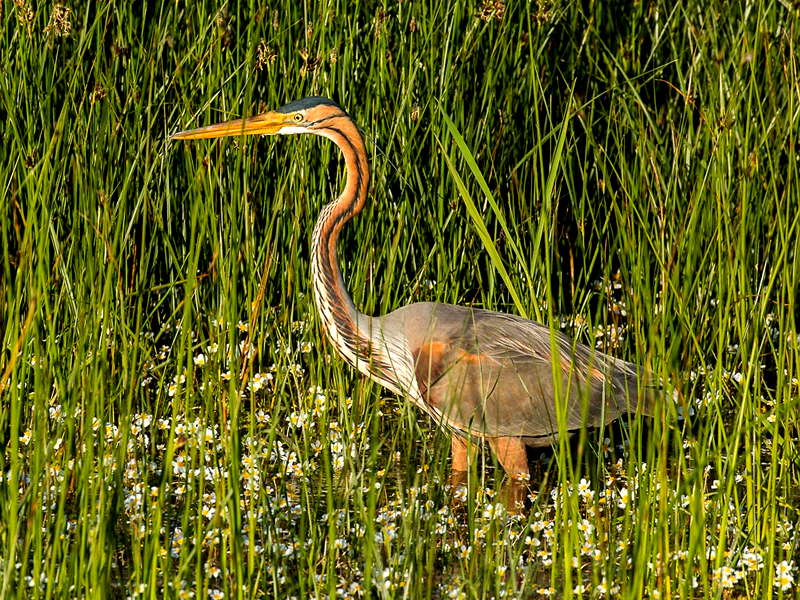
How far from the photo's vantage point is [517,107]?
14.5 feet

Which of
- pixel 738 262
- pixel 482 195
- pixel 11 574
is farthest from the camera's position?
pixel 482 195

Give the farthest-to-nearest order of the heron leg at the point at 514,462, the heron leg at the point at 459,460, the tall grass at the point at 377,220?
the heron leg at the point at 459,460, the heron leg at the point at 514,462, the tall grass at the point at 377,220

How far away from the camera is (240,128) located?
3721 mm

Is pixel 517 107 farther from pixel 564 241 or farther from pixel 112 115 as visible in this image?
pixel 112 115

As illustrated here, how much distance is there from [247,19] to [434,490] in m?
2.18

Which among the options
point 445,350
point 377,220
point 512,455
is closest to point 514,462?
point 512,455

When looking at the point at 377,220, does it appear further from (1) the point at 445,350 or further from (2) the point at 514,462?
(2) the point at 514,462

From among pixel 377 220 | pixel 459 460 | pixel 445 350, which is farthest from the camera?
pixel 377 220

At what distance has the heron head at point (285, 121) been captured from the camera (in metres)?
3.69

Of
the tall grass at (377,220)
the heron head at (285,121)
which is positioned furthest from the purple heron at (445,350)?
the tall grass at (377,220)

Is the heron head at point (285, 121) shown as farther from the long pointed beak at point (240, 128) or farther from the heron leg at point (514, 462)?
the heron leg at point (514, 462)

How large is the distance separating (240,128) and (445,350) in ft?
3.04

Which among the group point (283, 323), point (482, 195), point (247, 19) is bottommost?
point (283, 323)

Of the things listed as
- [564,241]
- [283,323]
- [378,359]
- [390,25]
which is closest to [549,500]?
[378,359]
